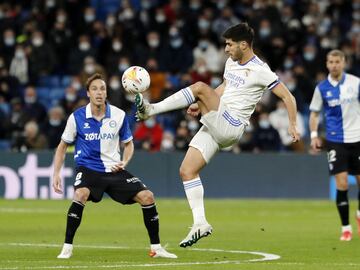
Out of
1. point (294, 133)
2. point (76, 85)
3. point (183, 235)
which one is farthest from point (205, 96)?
point (76, 85)

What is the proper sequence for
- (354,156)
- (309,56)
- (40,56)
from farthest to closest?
(309,56) < (40,56) < (354,156)

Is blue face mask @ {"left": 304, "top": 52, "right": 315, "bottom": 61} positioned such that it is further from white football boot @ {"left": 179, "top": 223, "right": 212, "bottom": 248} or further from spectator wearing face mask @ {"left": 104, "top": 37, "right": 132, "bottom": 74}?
white football boot @ {"left": 179, "top": 223, "right": 212, "bottom": 248}

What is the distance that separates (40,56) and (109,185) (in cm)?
1693

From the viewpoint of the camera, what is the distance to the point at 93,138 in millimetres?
12938

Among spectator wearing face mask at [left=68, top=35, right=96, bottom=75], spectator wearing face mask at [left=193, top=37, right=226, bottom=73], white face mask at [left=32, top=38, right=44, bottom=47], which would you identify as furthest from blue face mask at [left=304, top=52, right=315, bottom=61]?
white face mask at [left=32, top=38, right=44, bottom=47]

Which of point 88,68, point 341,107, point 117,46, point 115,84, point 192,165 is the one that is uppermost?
point 117,46

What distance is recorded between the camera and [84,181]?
41.9ft

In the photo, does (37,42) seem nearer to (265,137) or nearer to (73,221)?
(265,137)

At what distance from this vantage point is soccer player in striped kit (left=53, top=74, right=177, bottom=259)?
12750mm

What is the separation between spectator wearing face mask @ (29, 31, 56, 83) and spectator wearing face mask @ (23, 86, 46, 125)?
4.01ft

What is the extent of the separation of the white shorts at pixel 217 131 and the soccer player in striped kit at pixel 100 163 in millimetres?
895

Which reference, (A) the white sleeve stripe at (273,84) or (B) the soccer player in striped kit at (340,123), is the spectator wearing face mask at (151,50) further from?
(A) the white sleeve stripe at (273,84)

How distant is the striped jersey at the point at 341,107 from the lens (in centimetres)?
1619

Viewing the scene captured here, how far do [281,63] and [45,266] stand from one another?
766 inches
